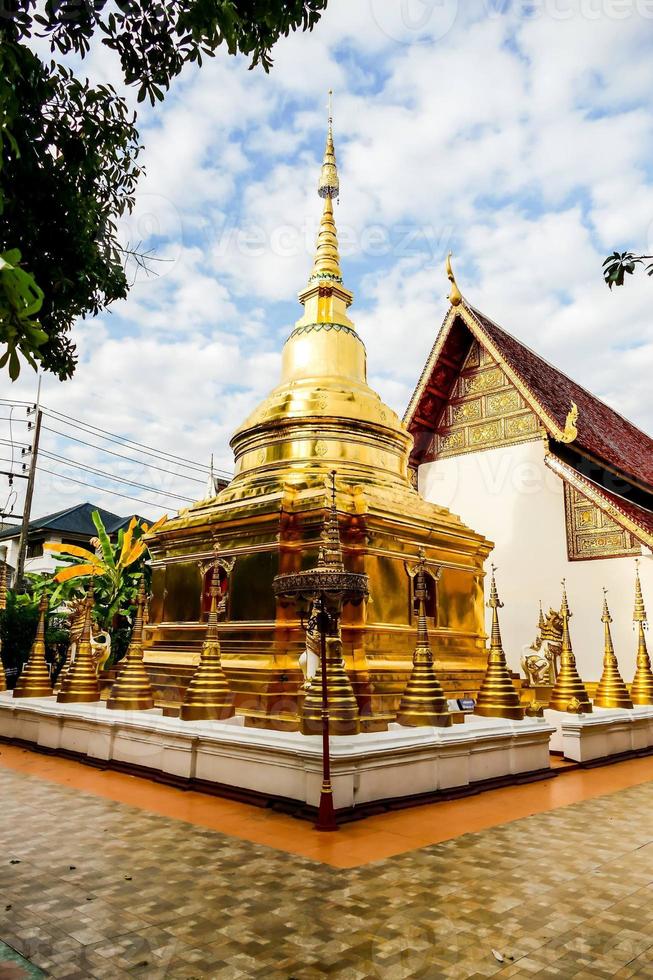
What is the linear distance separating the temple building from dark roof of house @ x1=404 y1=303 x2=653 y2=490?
0.11 ft

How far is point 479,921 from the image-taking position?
3.27 meters

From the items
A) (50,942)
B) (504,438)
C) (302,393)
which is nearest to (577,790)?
(50,942)

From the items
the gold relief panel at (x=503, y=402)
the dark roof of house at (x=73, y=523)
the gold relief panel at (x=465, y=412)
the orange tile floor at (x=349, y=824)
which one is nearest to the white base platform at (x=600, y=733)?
the orange tile floor at (x=349, y=824)

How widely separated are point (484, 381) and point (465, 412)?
79cm

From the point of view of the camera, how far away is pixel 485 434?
15266 millimetres

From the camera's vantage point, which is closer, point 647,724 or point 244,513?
point 244,513

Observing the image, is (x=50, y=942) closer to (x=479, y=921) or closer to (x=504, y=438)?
(x=479, y=921)

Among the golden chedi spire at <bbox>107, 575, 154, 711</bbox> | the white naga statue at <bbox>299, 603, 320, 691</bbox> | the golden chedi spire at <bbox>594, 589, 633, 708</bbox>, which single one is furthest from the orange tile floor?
the golden chedi spire at <bbox>594, 589, 633, 708</bbox>

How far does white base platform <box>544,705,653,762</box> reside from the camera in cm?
826

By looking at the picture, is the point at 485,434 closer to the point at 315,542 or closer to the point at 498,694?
the point at 315,542

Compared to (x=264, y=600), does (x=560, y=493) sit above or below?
above

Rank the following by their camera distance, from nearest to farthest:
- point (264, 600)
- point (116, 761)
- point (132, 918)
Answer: point (132, 918)
point (116, 761)
point (264, 600)

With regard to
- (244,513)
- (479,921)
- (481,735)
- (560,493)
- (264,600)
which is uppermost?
(560,493)

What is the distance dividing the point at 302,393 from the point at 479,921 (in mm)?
7733
